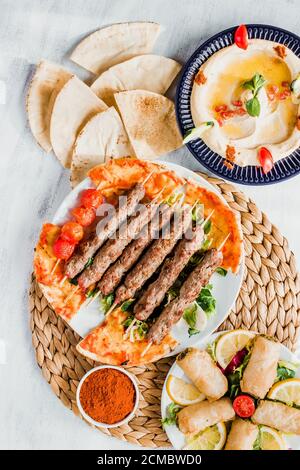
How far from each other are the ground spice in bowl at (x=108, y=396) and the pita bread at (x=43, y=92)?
2126 mm

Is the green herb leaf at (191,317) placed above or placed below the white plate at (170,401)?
above

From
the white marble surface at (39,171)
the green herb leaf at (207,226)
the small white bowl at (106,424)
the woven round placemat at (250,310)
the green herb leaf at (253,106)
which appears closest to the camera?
the green herb leaf at (253,106)

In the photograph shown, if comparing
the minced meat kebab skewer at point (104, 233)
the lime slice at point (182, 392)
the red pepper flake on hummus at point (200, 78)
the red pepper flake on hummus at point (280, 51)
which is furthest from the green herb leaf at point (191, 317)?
the red pepper flake on hummus at point (280, 51)

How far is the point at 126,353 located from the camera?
4996 mm

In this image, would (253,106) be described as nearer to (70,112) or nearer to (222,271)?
(222,271)

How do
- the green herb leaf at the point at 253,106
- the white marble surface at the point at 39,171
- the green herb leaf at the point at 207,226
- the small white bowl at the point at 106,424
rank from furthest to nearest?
the white marble surface at the point at 39,171 → the green herb leaf at the point at 207,226 → the small white bowl at the point at 106,424 → the green herb leaf at the point at 253,106

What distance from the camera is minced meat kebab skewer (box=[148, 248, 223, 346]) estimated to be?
487 centimetres

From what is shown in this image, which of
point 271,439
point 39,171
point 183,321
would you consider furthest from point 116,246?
point 271,439

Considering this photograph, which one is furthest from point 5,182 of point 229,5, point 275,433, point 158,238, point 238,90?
point 275,433

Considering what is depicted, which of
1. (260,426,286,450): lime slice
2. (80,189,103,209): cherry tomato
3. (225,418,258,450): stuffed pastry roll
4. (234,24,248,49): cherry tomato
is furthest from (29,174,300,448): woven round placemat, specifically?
(234,24,248,49): cherry tomato

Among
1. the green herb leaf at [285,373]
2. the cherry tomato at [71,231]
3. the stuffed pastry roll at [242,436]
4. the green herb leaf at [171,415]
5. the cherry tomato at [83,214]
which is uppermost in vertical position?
the cherry tomato at [83,214]

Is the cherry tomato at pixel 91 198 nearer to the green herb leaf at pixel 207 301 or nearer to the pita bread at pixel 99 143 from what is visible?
the pita bread at pixel 99 143

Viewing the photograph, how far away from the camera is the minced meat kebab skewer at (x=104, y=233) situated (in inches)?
195

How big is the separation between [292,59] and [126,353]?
9.08 ft
